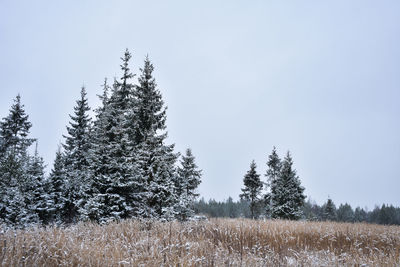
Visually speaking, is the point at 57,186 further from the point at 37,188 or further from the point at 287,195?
Result: the point at 287,195

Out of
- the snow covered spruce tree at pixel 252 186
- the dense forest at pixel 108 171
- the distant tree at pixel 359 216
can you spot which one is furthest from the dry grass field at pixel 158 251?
the distant tree at pixel 359 216

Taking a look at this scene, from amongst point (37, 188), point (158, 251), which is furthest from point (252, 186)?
point (158, 251)

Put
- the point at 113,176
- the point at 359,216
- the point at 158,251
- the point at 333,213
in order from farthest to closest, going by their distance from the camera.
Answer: the point at 359,216, the point at 333,213, the point at 113,176, the point at 158,251

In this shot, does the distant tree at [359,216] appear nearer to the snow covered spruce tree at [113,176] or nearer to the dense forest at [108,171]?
the dense forest at [108,171]

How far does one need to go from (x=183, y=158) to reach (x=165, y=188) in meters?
14.6

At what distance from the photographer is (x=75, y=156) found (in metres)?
24.2

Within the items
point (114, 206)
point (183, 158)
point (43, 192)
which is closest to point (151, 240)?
point (114, 206)

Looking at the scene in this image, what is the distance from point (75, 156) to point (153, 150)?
40.1 ft

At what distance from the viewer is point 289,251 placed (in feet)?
20.5

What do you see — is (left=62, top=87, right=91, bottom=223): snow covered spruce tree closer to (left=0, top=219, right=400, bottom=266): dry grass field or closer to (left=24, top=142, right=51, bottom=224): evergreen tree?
(left=24, top=142, right=51, bottom=224): evergreen tree

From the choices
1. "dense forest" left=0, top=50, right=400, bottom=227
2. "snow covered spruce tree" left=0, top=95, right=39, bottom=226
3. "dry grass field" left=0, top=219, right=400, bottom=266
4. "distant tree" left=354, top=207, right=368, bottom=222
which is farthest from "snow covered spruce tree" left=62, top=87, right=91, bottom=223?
"distant tree" left=354, top=207, right=368, bottom=222

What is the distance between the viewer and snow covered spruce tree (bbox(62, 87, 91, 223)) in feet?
70.5

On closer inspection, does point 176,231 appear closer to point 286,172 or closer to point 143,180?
point 143,180

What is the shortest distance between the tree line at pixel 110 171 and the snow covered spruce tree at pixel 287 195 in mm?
14575
